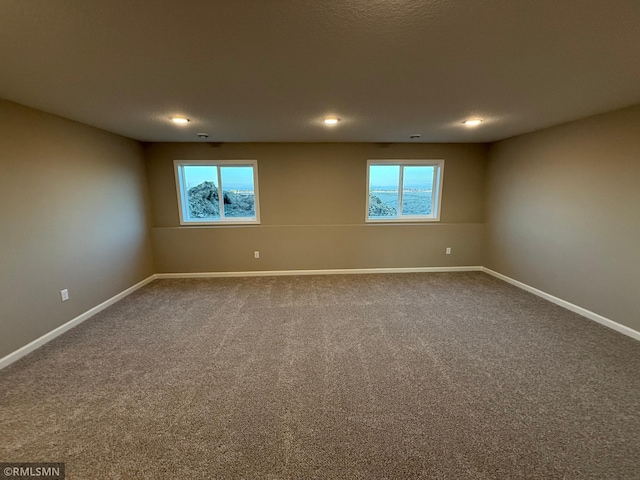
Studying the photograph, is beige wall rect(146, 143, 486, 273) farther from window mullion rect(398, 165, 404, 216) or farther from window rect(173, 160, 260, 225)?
window mullion rect(398, 165, 404, 216)

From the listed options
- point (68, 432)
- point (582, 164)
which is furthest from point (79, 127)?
point (582, 164)

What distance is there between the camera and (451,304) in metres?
3.41

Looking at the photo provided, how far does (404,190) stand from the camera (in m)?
4.77

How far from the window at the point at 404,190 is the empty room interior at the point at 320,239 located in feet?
0.13

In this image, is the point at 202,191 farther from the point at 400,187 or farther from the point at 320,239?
the point at 400,187

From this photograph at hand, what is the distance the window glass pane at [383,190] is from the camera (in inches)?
183

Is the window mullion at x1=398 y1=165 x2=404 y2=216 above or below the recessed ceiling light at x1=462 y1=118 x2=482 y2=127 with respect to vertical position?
below

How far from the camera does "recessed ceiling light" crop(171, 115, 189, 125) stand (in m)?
2.84

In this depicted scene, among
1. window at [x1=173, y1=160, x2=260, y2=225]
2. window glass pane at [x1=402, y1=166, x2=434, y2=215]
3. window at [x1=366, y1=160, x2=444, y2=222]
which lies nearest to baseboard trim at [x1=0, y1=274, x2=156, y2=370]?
window at [x1=173, y1=160, x2=260, y2=225]

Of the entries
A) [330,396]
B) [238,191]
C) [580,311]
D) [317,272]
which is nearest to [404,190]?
[317,272]

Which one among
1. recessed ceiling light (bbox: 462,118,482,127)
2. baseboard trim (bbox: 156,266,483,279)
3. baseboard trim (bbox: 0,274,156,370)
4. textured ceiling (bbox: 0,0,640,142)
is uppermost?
recessed ceiling light (bbox: 462,118,482,127)

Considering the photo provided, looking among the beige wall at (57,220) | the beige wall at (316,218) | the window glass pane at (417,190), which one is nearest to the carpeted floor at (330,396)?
the beige wall at (57,220)

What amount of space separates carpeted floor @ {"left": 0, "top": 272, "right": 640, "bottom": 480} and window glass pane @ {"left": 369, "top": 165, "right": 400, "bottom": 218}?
208 cm

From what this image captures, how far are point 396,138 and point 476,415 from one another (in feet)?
11.9
